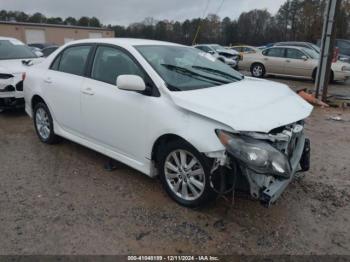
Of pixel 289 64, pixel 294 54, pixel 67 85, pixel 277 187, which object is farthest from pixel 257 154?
pixel 294 54

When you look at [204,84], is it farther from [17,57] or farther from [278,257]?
[17,57]

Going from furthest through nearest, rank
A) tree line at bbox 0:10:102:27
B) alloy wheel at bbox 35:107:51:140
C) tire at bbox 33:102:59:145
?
tree line at bbox 0:10:102:27
alloy wheel at bbox 35:107:51:140
tire at bbox 33:102:59:145

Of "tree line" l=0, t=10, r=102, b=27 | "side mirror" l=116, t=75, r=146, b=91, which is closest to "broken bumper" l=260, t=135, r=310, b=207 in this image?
"side mirror" l=116, t=75, r=146, b=91

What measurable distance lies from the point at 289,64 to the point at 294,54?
0.47 metres

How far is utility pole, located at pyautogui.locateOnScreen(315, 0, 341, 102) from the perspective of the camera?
867cm

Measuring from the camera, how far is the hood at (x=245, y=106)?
2.91 metres

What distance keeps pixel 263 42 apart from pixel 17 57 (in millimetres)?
39610

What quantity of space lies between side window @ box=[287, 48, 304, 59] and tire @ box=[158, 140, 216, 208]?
1192 centimetres

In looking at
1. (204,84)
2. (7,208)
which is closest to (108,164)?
(7,208)

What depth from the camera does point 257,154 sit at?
2.83 metres

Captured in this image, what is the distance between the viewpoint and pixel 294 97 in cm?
387

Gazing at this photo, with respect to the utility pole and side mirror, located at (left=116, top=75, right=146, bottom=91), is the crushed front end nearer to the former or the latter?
side mirror, located at (left=116, top=75, right=146, bottom=91)

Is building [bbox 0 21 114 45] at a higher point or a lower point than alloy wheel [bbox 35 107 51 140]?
higher

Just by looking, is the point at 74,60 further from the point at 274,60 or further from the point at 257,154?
the point at 274,60
